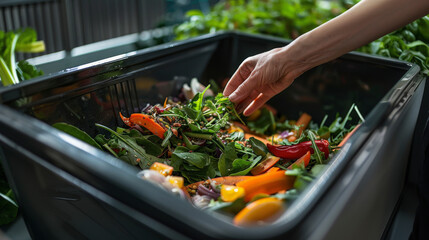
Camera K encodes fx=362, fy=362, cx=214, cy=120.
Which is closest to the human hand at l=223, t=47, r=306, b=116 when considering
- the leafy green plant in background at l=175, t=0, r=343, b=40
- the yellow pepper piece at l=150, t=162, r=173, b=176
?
the yellow pepper piece at l=150, t=162, r=173, b=176

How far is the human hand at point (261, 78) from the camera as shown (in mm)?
868

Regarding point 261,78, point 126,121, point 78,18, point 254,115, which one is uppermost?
point 78,18

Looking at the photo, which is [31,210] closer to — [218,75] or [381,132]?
[381,132]

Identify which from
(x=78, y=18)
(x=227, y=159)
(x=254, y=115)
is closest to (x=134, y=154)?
(x=227, y=159)

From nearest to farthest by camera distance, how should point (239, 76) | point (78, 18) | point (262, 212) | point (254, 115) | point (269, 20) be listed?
1. point (262, 212)
2. point (239, 76)
3. point (254, 115)
4. point (269, 20)
5. point (78, 18)

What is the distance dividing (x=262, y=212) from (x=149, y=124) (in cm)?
46

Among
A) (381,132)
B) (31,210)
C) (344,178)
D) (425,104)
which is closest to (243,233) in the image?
(344,178)

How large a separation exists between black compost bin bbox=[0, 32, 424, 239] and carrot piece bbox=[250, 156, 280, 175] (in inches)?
8.5

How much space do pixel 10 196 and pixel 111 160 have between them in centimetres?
59

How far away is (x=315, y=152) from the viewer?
0.82 m

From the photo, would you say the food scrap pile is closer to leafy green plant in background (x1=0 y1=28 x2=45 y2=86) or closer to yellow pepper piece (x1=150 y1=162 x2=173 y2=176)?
yellow pepper piece (x1=150 y1=162 x2=173 y2=176)

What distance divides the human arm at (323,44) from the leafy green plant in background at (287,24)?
1.58ft

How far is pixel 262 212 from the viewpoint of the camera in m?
0.49

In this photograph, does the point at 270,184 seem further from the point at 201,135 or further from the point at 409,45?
the point at 409,45
